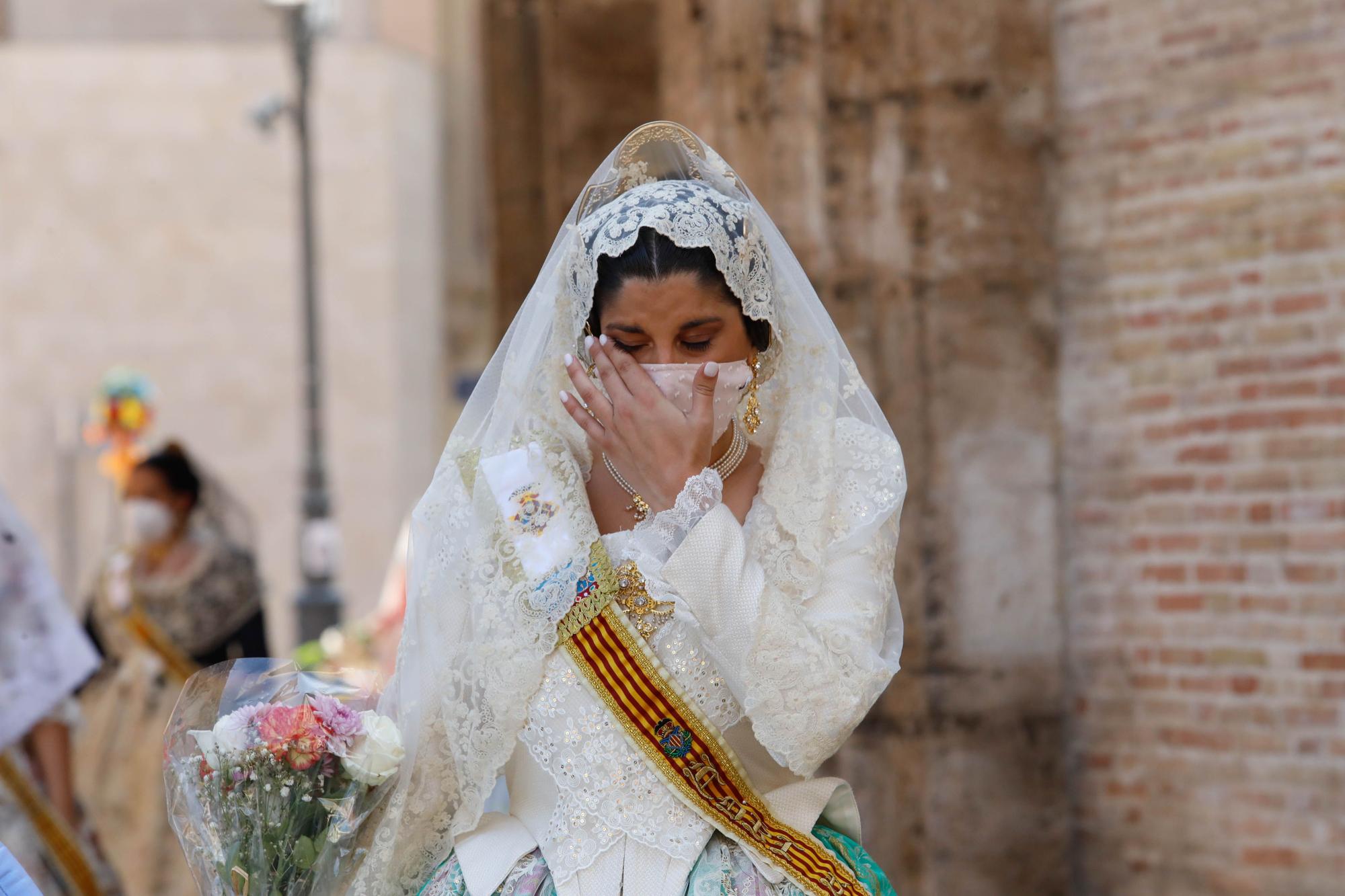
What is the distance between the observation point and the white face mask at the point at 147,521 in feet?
25.9

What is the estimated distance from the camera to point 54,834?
15.6 feet

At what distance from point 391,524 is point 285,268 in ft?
10.2

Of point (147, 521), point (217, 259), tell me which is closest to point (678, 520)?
point (147, 521)

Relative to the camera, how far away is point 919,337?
4820mm

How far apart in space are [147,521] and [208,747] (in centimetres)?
558

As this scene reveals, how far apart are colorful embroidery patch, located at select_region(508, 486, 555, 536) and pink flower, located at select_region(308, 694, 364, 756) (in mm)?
397

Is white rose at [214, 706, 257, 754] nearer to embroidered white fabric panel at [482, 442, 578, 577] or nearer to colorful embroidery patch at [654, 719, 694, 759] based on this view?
embroidered white fabric panel at [482, 442, 578, 577]

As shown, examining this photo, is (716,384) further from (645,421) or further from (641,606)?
(641,606)

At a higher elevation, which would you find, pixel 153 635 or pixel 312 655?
pixel 153 635

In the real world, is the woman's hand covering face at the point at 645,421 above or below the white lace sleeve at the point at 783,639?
above

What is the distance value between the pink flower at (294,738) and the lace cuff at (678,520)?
1.87 feet

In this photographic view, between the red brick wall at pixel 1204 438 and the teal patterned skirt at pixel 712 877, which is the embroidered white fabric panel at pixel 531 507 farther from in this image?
the red brick wall at pixel 1204 438

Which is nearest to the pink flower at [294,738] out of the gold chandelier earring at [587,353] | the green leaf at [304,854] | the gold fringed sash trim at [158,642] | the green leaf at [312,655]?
the green leaf at [304,854]

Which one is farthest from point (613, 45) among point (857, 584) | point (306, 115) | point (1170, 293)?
point (306, 115)
